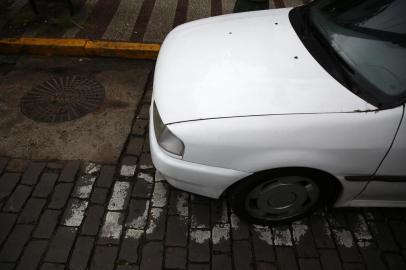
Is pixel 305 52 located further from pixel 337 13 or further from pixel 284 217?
pixel 284 217

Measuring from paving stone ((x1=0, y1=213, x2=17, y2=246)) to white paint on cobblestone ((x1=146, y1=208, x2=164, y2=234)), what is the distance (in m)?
1.19

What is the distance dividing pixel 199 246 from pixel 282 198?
31.8 inches

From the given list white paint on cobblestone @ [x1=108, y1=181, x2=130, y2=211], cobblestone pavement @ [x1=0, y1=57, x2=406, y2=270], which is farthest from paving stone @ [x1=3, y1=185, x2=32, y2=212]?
white paint on cobblestone @ [x1=108, y1=181, x2=130, y2=211]

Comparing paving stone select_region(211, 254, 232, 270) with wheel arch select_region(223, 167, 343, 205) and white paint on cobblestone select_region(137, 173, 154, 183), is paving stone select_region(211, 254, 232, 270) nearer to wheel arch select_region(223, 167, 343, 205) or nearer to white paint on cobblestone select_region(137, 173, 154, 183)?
wheel arch select_region(223, 167, 343, 205)

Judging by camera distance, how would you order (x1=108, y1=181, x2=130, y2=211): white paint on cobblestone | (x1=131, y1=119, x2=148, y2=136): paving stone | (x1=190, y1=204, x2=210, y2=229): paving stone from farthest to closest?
(x1=131, y1=119, x2=148, y2=136): paving stone → (x1=108, y1=181, x2=130, y2=211): white paint on cobblestone → (x1=190, y1=204, x2=210, y2=229): paving stone

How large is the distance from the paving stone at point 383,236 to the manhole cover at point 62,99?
3259 mm

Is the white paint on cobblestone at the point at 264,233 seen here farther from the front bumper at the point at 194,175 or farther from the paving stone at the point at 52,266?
the paving stone at the point at 52,266

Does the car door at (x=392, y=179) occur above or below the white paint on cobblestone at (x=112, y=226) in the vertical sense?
above

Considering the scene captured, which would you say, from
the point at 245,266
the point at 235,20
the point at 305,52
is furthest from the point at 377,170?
the point at 235,20

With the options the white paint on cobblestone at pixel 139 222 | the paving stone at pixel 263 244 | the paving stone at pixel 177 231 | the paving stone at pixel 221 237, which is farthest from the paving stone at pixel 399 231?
the white paint on cobblestone at pixel 139 222

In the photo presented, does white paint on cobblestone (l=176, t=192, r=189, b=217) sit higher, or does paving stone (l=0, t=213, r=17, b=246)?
white paint on cobblestone (l=176, t=192, r=189, b=217)

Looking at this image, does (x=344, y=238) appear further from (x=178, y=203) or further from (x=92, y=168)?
(x=92, y=168)

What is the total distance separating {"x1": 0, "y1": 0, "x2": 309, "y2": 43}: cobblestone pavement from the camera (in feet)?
17.1

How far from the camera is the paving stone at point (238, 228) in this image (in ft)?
9.80
